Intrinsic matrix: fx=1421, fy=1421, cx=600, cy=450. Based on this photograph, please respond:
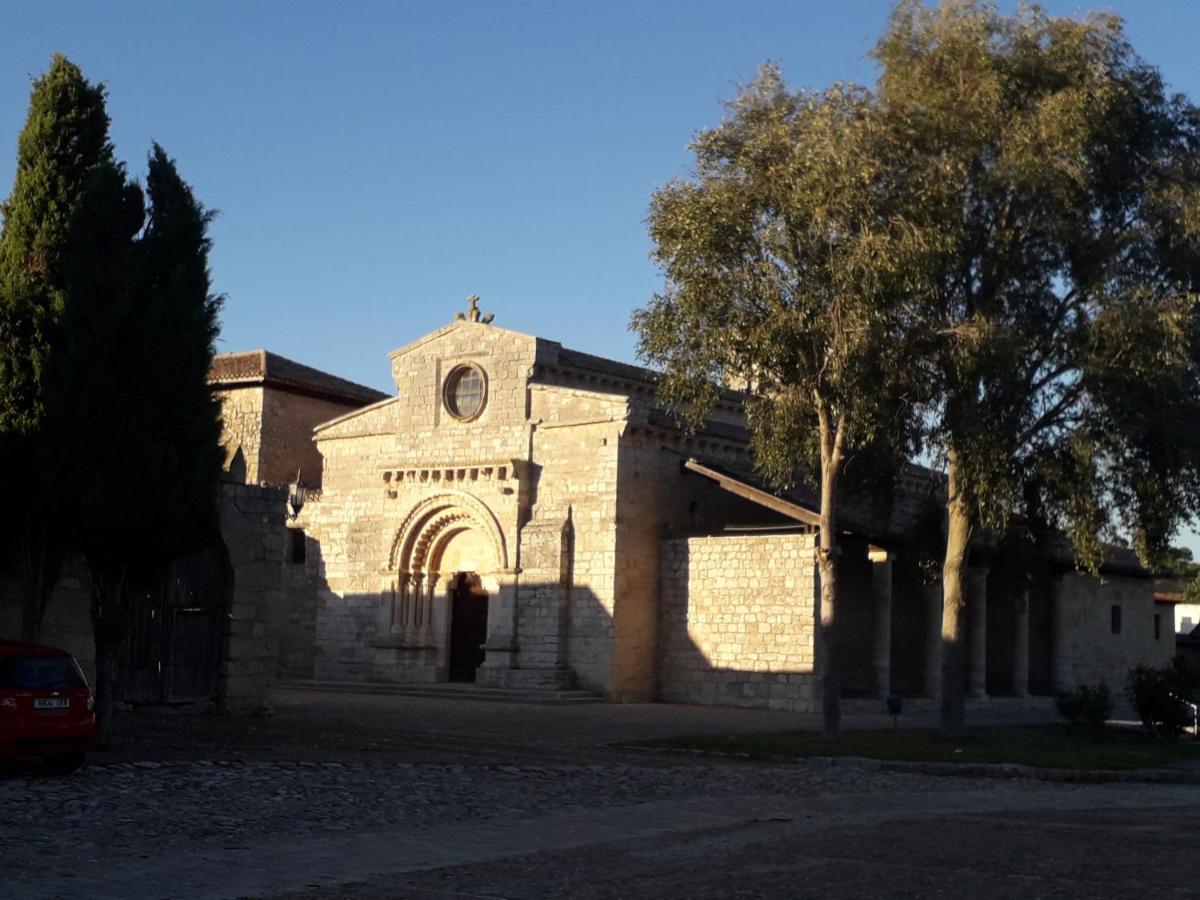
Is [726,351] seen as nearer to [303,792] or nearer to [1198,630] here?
[303,792]

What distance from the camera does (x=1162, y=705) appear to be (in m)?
25.1

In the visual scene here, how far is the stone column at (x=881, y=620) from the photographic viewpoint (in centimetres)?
3100

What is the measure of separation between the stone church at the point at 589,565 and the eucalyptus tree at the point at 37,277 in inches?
593

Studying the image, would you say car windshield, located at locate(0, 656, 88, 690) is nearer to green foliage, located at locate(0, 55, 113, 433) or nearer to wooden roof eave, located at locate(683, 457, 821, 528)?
green foliage, located at locate(0, 55, 113, 433)

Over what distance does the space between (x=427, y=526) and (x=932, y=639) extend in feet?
40.9

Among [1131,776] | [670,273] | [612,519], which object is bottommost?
[1131,776]

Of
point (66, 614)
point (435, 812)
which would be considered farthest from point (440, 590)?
point (435, 812)

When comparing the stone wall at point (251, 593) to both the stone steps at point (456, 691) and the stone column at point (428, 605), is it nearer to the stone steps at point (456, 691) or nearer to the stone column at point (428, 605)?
the stone steps at point (456, 691)

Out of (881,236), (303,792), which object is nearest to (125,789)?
(303,792)

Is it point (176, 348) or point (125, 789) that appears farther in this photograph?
point (176, 348)

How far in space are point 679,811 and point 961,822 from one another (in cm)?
259

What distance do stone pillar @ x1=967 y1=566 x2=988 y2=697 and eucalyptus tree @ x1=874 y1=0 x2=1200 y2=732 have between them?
11.8 meters

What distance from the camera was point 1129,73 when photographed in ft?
71.0

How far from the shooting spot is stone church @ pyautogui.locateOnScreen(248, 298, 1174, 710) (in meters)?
30.7
